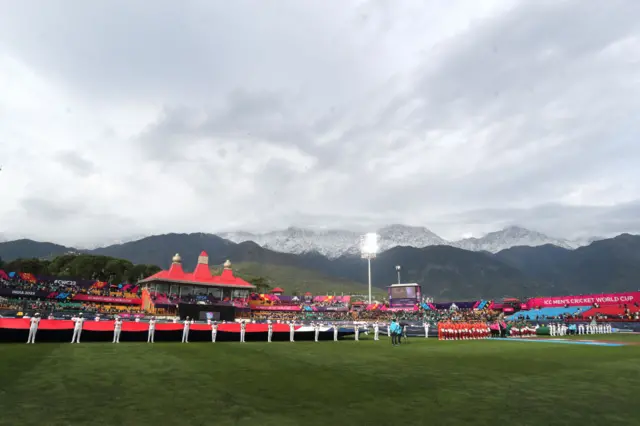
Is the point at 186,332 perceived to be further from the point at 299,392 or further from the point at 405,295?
the point at 405,295

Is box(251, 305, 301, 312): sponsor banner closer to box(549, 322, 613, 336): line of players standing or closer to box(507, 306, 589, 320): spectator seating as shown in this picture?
box(507, 306, 589, 320): spectator seating

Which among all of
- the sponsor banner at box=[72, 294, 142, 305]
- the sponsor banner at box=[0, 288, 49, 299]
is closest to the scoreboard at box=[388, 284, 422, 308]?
the sponsor banner at box=[72, 294, 142, 305]

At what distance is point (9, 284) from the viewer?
69812 millimetres

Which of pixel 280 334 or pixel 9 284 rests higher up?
pixel 9 284

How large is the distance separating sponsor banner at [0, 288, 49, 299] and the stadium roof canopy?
18.2 m

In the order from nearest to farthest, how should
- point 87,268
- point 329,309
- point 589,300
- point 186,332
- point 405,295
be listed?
point 186,332 < point 589,300 < point 405,295 < point 329,309 < point 87,268

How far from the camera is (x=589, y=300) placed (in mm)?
70250

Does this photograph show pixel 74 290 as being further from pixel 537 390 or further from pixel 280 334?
pixel 537 390

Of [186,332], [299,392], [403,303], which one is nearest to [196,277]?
[403,303]

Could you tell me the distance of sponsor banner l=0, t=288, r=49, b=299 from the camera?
65.1 m

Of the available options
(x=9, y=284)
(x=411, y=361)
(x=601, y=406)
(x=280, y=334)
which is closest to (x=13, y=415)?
(x=601, y=406)

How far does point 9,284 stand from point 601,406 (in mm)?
86316

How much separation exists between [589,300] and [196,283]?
76.1 meters

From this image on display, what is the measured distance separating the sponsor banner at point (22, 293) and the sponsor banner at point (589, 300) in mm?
91037
